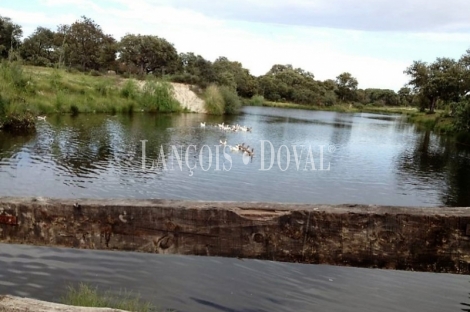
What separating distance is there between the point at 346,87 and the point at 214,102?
92.4 m

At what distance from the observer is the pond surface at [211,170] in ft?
46.1

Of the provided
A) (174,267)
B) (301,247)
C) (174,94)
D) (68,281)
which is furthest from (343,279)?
(174,94)

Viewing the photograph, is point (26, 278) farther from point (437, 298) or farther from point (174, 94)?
point (174, 94)

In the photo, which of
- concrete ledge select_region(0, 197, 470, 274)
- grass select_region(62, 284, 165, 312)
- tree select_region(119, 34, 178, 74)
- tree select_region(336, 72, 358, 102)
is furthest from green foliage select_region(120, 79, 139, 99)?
tree select_region(336, 72, 358, 102)

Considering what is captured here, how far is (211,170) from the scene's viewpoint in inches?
703

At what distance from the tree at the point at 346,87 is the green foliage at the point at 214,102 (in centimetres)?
8926

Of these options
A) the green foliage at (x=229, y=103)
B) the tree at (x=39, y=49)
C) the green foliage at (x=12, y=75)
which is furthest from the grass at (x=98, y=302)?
the tree at (x=39, y=49)

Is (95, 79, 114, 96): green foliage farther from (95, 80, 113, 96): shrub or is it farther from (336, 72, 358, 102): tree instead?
(336, 72, 358, 102): tree

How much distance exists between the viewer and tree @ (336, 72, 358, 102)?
140000 mm

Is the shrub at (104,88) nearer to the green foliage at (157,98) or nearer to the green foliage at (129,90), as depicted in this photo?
the green foliage at (129,90)

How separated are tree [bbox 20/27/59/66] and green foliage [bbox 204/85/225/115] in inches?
902

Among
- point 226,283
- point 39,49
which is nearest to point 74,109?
point 39,49

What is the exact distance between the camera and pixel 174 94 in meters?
55.8

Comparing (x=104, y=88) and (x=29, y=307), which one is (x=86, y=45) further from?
(x=29, y=307)
